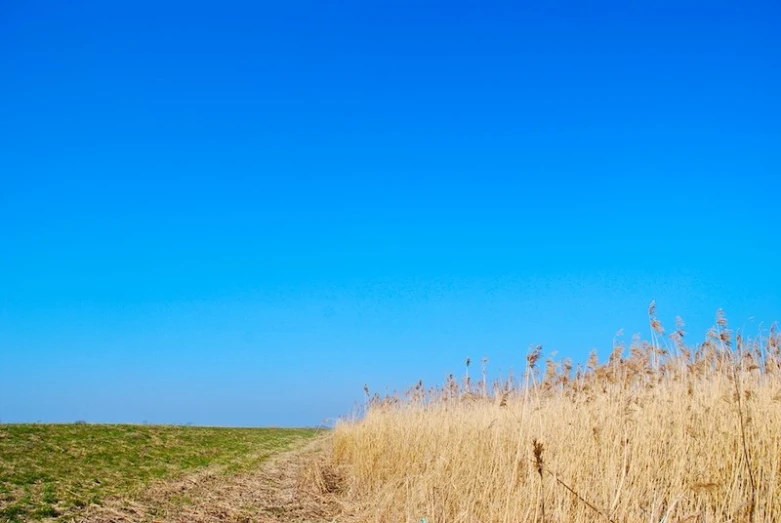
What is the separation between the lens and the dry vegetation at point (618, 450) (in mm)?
4539

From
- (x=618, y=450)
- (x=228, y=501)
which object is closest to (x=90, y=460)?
(x=228, y=501)

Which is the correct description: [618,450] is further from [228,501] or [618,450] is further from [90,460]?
[90,460]

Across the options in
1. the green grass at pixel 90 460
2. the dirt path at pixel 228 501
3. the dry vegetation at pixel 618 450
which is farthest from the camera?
the green grass at pixel 90 460

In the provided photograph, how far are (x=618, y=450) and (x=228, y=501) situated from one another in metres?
4.35

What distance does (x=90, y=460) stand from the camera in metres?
9.12

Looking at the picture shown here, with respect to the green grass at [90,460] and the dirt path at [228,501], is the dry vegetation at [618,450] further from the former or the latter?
the green grass at [90,460]

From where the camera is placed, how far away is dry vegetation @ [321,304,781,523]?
454 centimetres

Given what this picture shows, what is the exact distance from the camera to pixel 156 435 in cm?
1274

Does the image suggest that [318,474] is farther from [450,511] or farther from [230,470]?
[450,511]

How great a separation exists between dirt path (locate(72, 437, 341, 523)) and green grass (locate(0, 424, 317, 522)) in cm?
33

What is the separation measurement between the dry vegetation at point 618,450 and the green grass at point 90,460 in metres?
2.91

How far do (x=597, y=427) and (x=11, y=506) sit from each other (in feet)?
18.2

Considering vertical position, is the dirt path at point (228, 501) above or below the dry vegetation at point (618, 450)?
below

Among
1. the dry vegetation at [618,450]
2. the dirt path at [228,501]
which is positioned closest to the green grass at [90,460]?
the dirt path at [228,501]
